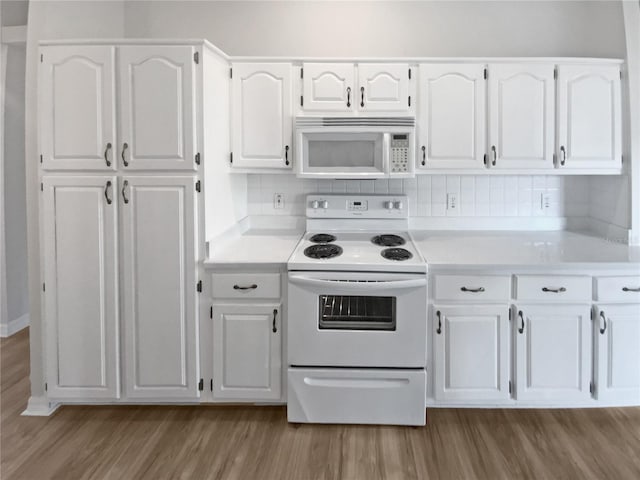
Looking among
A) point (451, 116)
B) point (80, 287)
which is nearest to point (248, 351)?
point (80, 287)

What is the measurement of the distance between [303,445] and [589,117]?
100 inches

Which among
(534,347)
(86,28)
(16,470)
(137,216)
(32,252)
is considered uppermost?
(86,28)

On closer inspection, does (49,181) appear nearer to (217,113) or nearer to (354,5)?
(217,113)

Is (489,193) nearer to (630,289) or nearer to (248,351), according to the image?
(630,289)

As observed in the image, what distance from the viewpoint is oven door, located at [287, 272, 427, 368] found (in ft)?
8.92

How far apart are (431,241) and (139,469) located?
2.07 metres

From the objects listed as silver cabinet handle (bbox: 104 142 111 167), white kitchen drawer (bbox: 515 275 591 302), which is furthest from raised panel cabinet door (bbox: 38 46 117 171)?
white kitchen drawer (bbox: 515 275 591 302)

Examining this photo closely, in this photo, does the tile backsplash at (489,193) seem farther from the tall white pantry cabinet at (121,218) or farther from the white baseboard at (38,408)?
the white baseboard at (38,408)

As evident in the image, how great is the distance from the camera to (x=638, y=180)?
3.18 m

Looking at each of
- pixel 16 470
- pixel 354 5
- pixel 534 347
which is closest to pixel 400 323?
pixel 534 347

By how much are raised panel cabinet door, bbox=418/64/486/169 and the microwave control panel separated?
0.15 m

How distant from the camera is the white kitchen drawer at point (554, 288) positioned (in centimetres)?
279

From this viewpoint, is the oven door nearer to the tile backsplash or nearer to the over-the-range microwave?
the over-the-range microwave

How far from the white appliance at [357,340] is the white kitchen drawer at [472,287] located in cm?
14
